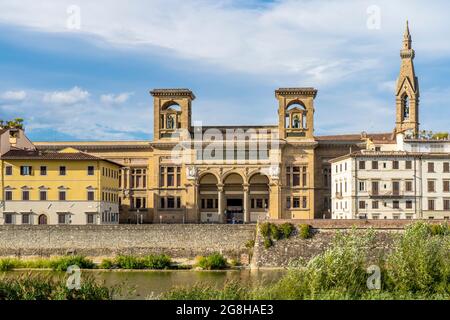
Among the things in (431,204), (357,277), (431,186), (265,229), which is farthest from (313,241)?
(357,277)

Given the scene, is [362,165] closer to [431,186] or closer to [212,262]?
[431,186]

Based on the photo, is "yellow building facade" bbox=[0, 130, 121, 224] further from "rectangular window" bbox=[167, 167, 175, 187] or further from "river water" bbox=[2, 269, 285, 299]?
"river water" bbox=[2, 269, 285, 299]

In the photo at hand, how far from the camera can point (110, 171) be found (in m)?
73.2

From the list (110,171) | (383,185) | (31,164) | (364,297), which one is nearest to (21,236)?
(31,164)

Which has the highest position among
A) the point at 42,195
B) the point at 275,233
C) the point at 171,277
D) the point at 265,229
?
the point at 42,195

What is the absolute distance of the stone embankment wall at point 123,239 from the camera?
6325cm

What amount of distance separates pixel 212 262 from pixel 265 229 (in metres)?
4.97

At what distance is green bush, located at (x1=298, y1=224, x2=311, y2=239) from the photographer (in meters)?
60.1

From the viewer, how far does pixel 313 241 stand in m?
Answer: 60.2

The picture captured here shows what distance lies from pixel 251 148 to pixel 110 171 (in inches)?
513

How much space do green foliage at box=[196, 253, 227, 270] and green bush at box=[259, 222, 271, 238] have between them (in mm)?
3580

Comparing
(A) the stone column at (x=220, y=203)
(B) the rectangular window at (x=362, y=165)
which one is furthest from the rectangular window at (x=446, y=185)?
(A) the stone column at (x=220, y=203)

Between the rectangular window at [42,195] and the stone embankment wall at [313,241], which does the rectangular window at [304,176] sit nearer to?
the stone embankment wall at [313,241]
